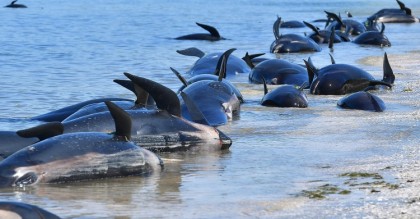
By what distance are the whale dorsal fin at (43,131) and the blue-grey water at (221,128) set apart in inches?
23.2

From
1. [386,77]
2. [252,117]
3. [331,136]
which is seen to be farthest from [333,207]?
[386,77]

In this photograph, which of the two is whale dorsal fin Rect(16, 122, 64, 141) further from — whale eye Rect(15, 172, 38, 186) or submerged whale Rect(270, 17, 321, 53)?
submerged whale Rect(270, 17, 321, 53)

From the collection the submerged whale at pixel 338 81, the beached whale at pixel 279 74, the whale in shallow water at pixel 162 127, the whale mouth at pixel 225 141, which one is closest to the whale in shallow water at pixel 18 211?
the whale in shallow water at pixel 162 127

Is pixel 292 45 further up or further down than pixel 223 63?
further down

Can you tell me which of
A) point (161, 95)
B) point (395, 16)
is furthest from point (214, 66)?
point (395, 16)

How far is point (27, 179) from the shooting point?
5.77 metres

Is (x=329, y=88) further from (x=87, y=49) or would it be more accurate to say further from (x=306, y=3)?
(x=306, y=3)

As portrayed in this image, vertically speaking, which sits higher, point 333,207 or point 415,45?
point 333,207

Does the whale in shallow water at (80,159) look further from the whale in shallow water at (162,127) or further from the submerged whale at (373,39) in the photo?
the submerged whale at (373,39)

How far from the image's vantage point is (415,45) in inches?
762

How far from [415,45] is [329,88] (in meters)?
8.87

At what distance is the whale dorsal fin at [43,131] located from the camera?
636 cm

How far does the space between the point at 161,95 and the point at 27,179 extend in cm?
156

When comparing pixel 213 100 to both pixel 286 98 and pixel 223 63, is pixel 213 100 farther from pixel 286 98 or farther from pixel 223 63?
pixel 223 63
